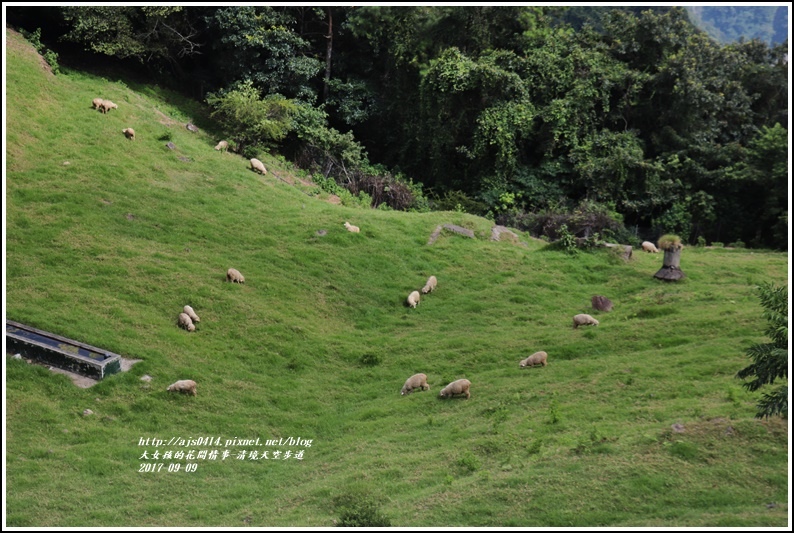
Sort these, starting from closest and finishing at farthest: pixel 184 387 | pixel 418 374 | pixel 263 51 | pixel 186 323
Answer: pixel 184 387 < pixel 418 374 < pixel 186 323 < pixel 263 51

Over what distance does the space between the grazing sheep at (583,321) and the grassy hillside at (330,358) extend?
0.24 m

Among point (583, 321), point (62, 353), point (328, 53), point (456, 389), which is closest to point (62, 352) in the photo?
point (62, 353)

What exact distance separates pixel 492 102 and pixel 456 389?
54.7ft

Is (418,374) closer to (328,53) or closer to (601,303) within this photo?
(601,303)

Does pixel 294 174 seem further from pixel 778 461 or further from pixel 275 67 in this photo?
pixel 778 461

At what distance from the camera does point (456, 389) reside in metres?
14.5

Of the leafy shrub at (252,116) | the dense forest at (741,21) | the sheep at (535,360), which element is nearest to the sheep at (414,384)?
the sheep at (535,360)

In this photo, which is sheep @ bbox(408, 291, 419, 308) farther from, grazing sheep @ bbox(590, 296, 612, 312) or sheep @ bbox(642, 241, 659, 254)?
sheep @ bbox(642, 241, 659, 254)

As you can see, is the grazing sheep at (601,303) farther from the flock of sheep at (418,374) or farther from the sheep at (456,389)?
the sheep at (456,389)

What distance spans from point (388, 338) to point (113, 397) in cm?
632

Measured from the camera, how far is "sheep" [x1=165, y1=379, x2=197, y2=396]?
46.5ft

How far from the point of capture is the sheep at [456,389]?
1451cm

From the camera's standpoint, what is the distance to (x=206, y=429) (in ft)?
44.3

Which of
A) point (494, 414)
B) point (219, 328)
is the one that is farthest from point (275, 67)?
point (494, 414)
